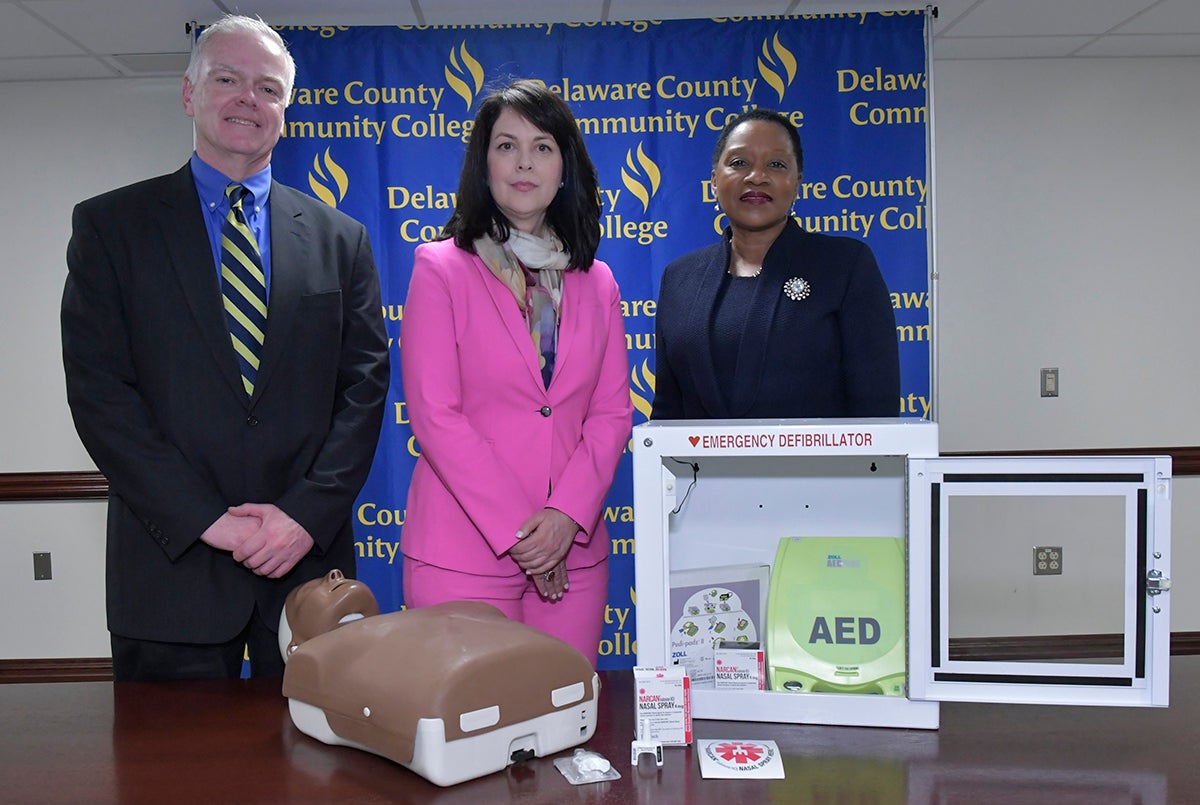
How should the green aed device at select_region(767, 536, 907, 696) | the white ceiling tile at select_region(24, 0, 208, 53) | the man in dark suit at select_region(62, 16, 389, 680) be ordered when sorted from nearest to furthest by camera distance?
the green aed device at select_region(767, 536, 907, 696)
the man in dark suit at select_region(62, 16, 389, 680)
the white ceiling tile at select_region(24, 0, 208, 53)

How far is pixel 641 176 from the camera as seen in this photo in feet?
11.2

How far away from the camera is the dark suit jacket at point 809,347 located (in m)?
1.95

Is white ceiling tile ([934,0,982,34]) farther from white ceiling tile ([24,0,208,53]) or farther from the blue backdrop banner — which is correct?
white ceiling tile ([24,0,208,53])

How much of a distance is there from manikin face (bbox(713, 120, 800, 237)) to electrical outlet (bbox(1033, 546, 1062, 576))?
2.80 metres

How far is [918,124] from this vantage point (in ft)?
11.1

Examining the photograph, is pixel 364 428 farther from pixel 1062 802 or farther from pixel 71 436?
pixel 71 436

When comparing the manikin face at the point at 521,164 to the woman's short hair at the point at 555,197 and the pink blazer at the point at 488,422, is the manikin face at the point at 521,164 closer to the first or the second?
the woman's short hair at the point at 555,197

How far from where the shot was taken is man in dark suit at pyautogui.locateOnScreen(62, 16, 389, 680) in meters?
1.71

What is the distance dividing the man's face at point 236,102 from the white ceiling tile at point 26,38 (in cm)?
190

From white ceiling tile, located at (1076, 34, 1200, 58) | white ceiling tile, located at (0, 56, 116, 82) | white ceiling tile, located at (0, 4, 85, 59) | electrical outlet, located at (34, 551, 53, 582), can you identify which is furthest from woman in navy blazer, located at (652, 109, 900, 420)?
electrical outlet, located at (34, 551, 53, 582)

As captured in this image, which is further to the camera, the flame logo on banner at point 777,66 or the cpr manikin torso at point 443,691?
the flame logo on banner at point 777,66

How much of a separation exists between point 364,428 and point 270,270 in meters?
0.37

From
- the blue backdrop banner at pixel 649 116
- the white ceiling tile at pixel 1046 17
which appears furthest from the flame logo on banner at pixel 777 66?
the white ceiling tile at pixel 1046 17

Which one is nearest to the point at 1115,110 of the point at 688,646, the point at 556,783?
the point at 688,646
